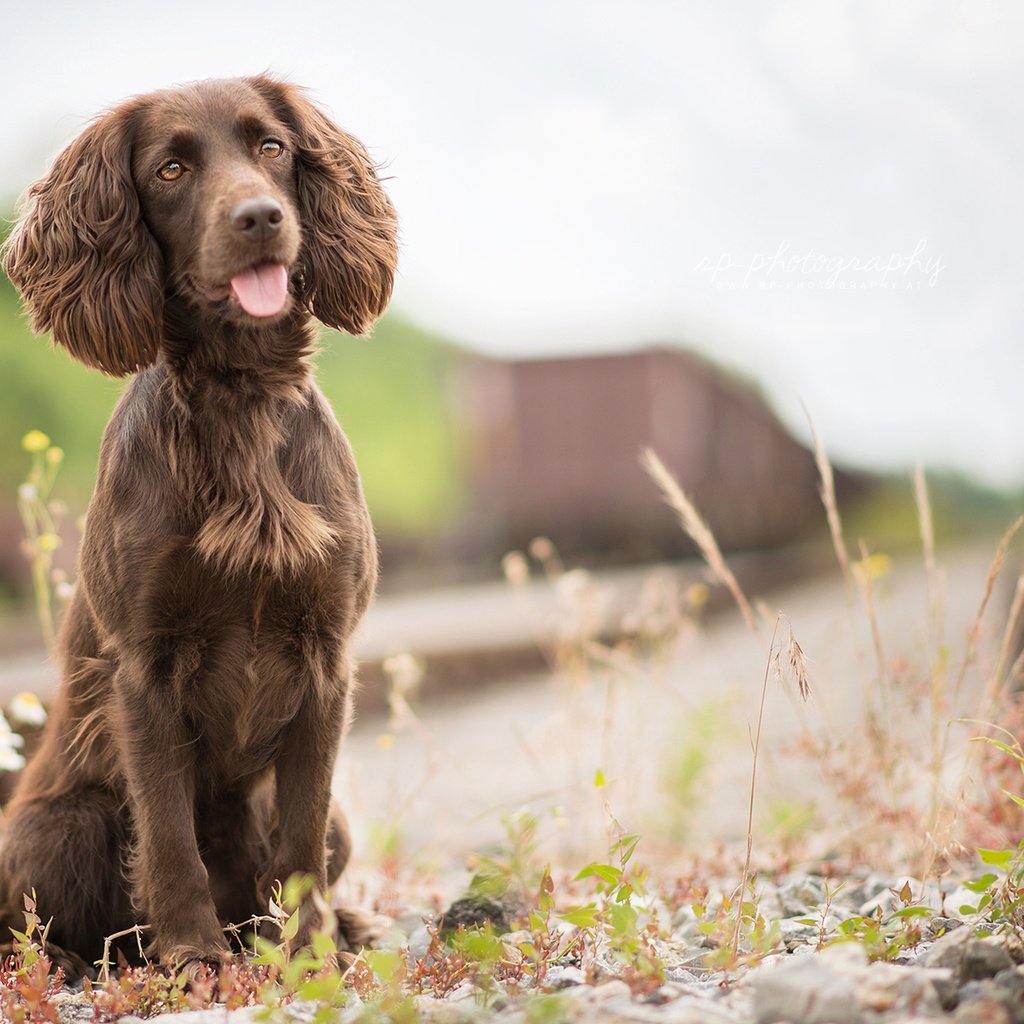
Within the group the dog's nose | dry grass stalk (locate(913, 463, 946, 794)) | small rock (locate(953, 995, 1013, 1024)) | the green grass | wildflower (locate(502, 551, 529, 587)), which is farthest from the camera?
the green grass

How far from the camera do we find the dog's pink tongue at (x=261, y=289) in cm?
208

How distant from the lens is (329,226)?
7.73 feet

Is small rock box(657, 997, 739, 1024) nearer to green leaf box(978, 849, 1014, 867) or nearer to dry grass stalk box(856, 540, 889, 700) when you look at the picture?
green leaf box(978, 849, 1014, 867)

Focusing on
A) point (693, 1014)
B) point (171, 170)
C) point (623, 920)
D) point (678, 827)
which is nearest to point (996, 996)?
point (693, 1014)

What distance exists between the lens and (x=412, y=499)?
18.2 metres

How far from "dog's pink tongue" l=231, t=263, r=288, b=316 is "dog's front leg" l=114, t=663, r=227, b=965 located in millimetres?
679

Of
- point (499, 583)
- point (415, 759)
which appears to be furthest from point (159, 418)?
point (499, 583)

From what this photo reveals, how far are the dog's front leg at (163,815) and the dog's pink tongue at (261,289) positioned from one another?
0.68 meters

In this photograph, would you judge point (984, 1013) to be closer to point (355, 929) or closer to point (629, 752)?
point (355, 929)

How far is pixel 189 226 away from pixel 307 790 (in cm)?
108

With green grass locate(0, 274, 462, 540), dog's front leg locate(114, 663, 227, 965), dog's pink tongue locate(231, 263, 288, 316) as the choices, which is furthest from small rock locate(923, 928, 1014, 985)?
green grass locate(0, 274, 462, 540)

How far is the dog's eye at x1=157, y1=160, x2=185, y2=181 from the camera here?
7.13ft

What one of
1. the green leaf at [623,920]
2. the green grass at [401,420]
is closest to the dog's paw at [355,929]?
the green leaf at [623,920]

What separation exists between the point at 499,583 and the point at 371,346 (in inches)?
184
